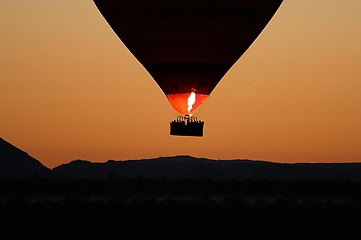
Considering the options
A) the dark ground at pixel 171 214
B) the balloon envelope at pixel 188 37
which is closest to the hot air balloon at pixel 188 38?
the balloon envelope at pixel 188 37

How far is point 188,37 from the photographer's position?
36156 mm

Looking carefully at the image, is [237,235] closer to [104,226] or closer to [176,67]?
[104,226]

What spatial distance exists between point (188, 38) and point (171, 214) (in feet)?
139

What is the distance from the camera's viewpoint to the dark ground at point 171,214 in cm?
6488

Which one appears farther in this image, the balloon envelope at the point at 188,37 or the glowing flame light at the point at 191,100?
the balloon envelope at the point at 188,37

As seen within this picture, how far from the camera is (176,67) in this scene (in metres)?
36.2

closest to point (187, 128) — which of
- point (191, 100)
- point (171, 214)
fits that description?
point (191, 100)

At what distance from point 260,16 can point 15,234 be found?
96.1 ft

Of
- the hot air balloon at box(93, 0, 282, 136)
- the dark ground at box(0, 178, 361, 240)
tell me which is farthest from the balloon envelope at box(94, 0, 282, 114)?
the dark ground at box(0, 178, 361, 240)

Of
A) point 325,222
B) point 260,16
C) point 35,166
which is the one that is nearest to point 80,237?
point 325,222

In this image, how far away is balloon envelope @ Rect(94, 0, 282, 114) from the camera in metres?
36.1

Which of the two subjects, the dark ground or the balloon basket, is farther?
the dark ground

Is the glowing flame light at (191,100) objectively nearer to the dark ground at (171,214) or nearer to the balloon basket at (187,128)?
the balloon basket at (187,128)

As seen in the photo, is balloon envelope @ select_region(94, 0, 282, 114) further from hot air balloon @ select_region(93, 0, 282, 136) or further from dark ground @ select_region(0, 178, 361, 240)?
dark ground @ select_region(0, 178, 361, 240)
